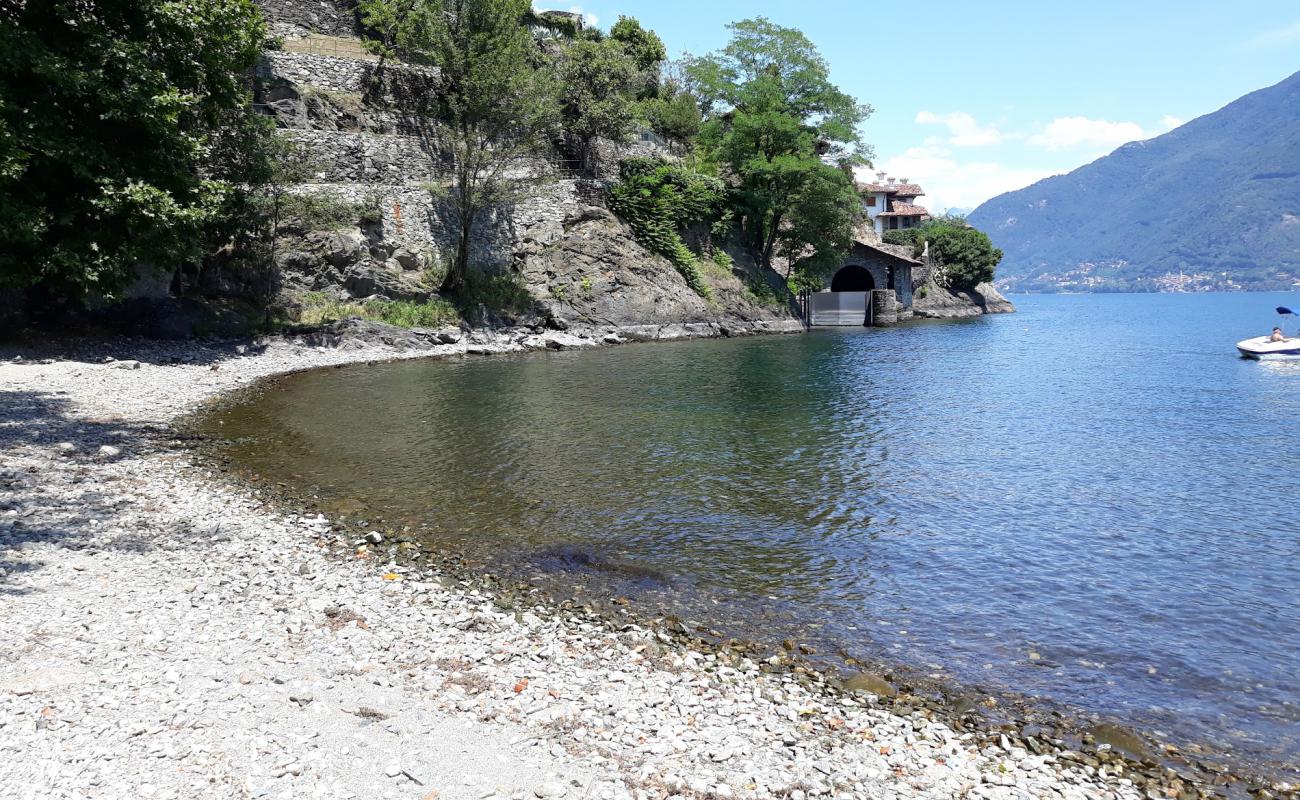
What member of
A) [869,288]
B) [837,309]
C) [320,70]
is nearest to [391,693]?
[320,70]

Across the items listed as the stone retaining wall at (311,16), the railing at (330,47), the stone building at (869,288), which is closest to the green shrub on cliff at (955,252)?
the stone building at (869,288)

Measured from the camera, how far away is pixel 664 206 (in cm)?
5662

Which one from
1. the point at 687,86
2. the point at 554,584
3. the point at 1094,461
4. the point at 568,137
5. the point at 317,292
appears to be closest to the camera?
the point at 554,584

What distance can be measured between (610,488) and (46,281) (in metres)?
25.0

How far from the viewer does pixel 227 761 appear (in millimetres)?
5855

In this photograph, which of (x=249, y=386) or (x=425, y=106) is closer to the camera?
(x=249, y=386)

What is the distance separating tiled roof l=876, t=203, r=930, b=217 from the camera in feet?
326

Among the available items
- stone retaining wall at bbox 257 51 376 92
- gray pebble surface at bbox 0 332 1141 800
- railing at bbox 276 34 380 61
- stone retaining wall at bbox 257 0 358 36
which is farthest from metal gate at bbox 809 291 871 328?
gray pebble surface at bbox 0 332 1141 800

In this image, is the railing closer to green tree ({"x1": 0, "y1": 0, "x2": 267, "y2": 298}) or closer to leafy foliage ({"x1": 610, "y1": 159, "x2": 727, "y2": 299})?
leafy foliage ({"x1": 610, "y1": 159, "x2": 727, "y2": 299})

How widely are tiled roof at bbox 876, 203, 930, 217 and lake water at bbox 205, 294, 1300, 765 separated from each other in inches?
2800

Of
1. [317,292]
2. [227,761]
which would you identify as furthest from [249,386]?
[227,761]

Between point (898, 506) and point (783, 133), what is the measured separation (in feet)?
167

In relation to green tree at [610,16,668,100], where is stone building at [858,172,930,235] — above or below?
below

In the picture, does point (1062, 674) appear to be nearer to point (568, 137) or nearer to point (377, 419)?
point (377, 419)
